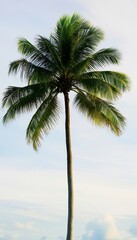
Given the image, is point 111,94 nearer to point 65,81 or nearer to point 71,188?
point 65,81

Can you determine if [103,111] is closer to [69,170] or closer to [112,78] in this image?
[112,78]

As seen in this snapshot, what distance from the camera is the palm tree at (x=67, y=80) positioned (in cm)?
3394

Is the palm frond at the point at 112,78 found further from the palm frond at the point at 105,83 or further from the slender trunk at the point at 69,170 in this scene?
the slender trunk at the point at 69,170

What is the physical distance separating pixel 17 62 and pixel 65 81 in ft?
10.6

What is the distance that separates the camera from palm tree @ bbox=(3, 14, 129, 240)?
Result: 33.9 m

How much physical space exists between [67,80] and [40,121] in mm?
2816

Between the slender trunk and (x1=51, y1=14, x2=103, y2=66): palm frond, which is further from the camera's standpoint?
(x1=51, y1=14, x2=103, y2=66): palm frond

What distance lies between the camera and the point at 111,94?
33656mm

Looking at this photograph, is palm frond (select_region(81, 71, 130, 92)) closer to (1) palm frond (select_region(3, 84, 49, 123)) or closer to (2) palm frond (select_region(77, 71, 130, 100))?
(2) palm frond (select_region(77, 71, 130, 100))

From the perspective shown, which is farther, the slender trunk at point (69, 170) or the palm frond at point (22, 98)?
the palm frond at point (22, 98)

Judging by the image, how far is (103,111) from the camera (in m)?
34.6

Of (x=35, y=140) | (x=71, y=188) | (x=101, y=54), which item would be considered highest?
(x=101, y=54)

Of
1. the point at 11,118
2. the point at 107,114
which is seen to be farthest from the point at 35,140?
the point at 107,114

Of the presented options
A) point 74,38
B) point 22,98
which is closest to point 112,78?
point 74,38
